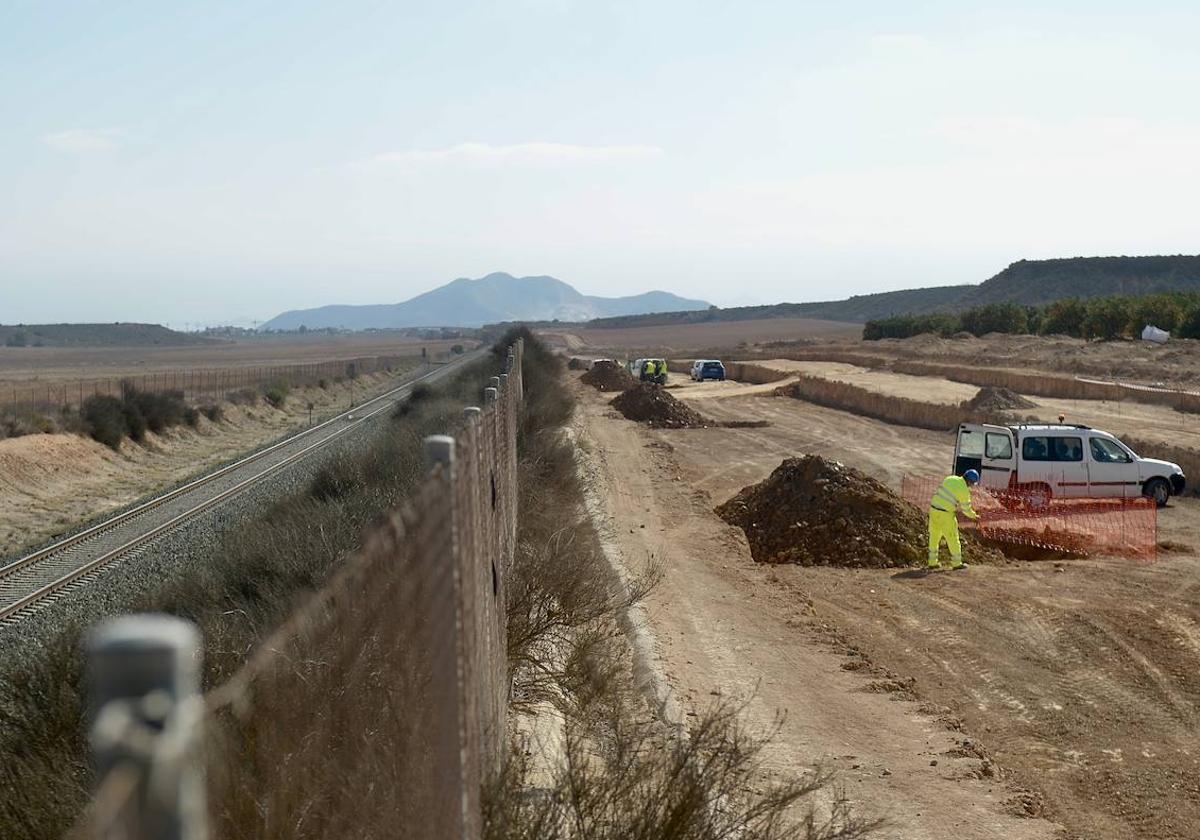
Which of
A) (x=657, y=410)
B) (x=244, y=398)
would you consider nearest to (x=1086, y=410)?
(x=657, y=410)

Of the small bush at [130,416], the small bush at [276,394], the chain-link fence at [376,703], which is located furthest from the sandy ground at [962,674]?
the small bush at [276,394]

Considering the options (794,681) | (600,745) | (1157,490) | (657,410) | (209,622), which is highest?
(209,622)

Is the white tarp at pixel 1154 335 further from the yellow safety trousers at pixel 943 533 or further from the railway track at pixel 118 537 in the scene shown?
the yellow safety trousers at pixel 943 533

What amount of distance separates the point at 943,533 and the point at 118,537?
1399cm

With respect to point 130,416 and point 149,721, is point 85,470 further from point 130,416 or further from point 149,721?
point 149,721

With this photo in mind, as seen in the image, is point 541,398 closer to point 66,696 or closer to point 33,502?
point 33,502

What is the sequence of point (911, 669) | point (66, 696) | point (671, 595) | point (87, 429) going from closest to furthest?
point (66, 696), point (911, 669), point (671, 595), point (87, 429)

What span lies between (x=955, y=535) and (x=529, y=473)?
6.53m

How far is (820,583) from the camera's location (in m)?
18.6

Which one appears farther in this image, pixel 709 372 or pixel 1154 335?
pixel 1154 335

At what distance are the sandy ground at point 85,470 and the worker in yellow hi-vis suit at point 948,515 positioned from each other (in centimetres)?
1560

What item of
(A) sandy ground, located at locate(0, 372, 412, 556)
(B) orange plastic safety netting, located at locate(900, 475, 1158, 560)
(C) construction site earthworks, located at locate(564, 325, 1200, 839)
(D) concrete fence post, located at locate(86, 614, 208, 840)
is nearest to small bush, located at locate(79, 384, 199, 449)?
(A) sandy ground, located at locate(0, 372, 412, 556)

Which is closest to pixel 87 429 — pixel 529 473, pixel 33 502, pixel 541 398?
pixel 33 502

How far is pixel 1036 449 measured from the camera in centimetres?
2486
